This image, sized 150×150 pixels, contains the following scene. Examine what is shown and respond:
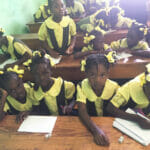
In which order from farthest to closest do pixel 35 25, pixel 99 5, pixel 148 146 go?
1. pixel 99 5
2. pixel 35 25
3. pixel 148 146

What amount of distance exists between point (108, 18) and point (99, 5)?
4.57 feet

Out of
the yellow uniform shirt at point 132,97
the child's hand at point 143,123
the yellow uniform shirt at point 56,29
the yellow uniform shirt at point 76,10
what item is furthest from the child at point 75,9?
the child's hand at point 143,123

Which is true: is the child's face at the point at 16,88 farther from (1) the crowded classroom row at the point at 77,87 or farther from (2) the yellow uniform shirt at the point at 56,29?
(2) the yellow uniform shirt at the point at 56,29

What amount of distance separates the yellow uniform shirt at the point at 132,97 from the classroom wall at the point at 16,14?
6.94 ft

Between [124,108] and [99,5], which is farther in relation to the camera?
[99,5]

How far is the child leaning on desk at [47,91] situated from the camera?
126cm

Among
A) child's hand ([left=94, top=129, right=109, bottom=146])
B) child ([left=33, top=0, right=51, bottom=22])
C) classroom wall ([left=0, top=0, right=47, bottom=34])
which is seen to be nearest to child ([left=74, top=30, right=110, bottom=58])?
child's hand ([left=94, top=129, right=109, bottom=146])

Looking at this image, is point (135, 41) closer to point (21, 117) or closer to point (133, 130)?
point (133, 130)

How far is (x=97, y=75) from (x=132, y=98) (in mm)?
278

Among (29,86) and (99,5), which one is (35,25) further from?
(29,86)

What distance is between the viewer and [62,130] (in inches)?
37.8

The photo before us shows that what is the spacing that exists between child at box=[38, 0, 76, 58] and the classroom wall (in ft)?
2.63

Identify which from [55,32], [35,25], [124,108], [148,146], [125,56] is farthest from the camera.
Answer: [35,25]

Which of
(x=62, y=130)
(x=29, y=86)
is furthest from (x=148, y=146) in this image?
(x=29, y=86)
